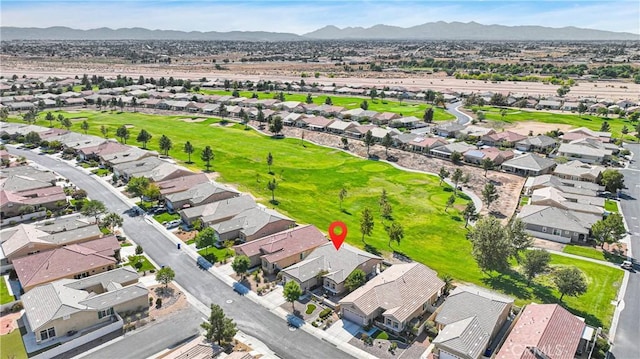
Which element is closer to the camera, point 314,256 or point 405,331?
point 405,331

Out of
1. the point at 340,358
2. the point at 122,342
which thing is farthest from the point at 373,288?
the point at 122,342

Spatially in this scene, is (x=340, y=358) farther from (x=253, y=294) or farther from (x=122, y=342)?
(x=122, y=342)

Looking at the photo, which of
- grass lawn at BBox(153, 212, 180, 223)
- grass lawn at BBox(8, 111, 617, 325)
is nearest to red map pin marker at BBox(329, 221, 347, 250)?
grass lawn at BBox(8, 111, 617, 325)

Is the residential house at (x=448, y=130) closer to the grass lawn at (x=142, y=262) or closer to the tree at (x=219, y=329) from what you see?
the grass lawn at (x=142, y=262)

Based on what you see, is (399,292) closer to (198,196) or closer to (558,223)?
(558,223)

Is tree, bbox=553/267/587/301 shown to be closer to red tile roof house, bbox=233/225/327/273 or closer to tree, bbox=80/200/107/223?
red tile roof house, bbox=233/225/327/273

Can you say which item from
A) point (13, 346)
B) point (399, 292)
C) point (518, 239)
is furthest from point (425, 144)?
point (13, 346)
